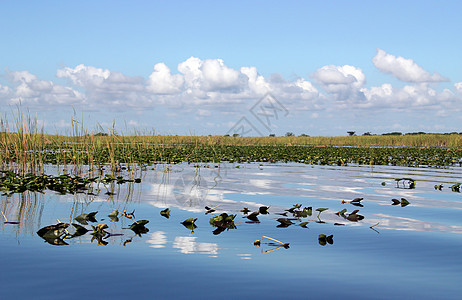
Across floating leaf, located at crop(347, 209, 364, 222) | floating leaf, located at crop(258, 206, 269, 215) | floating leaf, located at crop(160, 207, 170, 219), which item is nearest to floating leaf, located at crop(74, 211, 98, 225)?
floating leaf, located at crop(160, 207, 170, 219)

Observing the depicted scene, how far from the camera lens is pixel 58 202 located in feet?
29.4

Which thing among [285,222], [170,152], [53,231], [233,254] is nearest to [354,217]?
[285,222]

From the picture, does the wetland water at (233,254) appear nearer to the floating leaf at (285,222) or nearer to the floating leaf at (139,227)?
the floating leaf at (139,227)

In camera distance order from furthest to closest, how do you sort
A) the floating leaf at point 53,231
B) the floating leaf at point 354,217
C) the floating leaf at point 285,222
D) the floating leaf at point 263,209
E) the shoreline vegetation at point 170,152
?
the shoreline vegetation at point 170,152 → the floating leaf at point 263,209 → the floating leaf at point 354,217 → the floating leaf at point 285,222 → the floating leaf at point 53,231

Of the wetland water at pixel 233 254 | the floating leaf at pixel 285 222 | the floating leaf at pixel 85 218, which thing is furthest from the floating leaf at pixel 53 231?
the floating leaf at pixel 285 222

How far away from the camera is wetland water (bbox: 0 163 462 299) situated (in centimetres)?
401

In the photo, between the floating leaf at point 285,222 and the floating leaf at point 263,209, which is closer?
A: the floating leaf at point 285,222

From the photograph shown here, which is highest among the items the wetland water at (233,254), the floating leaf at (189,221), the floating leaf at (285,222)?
the floating leaf at (189,221)

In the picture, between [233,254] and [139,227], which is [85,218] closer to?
[139,227]

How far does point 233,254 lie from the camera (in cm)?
514

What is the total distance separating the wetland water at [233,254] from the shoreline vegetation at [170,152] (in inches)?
164

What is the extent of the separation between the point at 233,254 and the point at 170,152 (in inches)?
904

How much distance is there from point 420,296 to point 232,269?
1.88 m

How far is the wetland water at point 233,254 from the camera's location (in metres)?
4.01
